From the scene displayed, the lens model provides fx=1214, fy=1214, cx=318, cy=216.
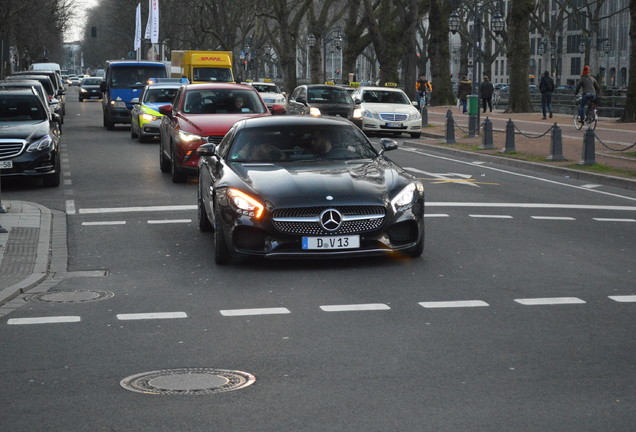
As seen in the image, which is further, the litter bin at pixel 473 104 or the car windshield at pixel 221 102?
the litter bin at pixel 473 104

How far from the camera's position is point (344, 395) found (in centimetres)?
666

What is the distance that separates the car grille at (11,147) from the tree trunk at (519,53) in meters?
31.8

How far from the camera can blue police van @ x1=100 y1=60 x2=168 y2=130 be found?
135 feet

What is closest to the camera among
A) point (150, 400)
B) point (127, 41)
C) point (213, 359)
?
point (150, 400)

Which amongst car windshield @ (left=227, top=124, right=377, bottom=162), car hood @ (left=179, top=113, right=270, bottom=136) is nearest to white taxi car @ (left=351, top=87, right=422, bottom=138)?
car hood @ (left=179, top=113, right=270, bottom=136)

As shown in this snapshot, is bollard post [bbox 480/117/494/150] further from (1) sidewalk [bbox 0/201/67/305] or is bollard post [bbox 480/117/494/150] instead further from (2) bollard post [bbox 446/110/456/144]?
(1) sidewalk [bbox 0/201/67/305]

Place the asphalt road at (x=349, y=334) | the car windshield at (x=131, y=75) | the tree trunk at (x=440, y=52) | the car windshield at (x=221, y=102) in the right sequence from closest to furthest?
the asphalt road at (x=349, y=334) < the car windshield at (x=221, y=102) < the car windshield at (x=131, y=75) < the tree trunk at (x=440, y=52)

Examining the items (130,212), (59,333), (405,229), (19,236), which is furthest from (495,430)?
(130,212)

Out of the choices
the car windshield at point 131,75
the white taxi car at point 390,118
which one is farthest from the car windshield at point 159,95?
the car windshield at point 131,75

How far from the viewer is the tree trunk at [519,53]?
4822 cm

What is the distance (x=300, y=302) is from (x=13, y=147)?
37.1 feet

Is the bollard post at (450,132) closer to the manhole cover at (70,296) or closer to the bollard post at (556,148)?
the bollard post at (556,148)

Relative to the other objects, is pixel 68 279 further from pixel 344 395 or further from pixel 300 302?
pixel 344 395

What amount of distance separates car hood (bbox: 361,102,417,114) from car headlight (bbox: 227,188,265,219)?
2603cm
